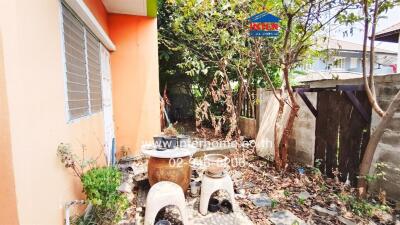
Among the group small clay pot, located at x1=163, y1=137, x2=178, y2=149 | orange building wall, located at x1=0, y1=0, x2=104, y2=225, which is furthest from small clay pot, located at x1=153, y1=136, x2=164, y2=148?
orange building wall, located at x1=0, y1=0, x2=104, y2=225

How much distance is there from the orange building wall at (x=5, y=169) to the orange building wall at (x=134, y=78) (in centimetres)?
440

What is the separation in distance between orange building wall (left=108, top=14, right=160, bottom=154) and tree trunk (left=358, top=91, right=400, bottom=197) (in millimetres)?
4353

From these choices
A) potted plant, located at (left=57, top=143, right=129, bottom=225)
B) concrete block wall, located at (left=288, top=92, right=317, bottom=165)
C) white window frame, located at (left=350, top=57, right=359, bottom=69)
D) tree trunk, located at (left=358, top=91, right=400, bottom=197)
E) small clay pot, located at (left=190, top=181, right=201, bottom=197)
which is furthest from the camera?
white window frame, located at (left=350, top=57, right=359, bottom=69)

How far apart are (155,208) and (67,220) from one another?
974mm

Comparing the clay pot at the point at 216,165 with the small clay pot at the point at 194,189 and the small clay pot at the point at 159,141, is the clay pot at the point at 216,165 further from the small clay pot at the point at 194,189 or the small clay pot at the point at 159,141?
the small clay pot at the point at 159,141

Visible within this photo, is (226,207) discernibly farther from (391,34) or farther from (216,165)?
(391,34)

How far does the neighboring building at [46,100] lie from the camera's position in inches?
58.0

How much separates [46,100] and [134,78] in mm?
3848

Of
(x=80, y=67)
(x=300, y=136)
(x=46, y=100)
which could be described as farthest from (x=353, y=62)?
(x=46, y=100)

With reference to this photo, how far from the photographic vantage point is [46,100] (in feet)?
6.56

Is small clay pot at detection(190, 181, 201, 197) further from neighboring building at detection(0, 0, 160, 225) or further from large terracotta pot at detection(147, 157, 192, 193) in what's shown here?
neighboring building at detection(0, 0, 160, 225)

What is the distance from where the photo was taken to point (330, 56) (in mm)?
4414

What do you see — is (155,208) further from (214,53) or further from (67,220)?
(214,53)

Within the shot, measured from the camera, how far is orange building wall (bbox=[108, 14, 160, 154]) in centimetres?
566
